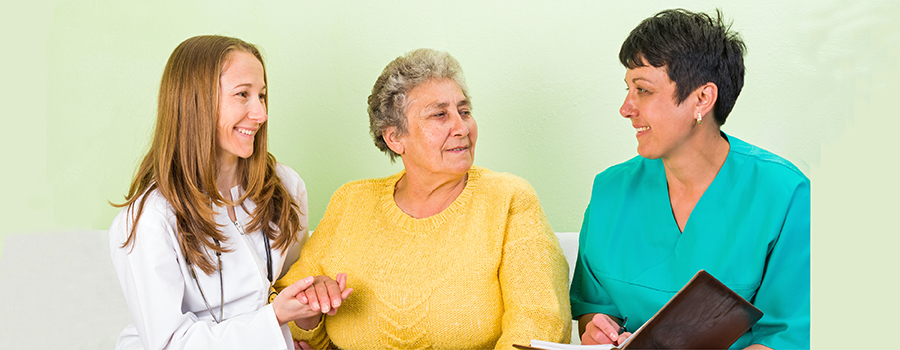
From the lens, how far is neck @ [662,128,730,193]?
65.2 inches

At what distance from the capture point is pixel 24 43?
2.62 m

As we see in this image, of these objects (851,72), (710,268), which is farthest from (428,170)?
(851,72)

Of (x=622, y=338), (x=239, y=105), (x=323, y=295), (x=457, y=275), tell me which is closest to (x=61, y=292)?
(x=239, y=105)

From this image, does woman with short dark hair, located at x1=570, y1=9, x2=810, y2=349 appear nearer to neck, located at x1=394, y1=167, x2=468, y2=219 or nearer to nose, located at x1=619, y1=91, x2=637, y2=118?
nose, located at x1=619, y1=91, x2=637, y2=118

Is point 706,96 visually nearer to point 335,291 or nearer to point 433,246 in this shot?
point 433,246

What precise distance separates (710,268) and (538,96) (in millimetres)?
1057

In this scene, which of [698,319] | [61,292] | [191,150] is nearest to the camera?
[698,319]

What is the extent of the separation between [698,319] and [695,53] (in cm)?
62

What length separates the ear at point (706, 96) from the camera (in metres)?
1.59

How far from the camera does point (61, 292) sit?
7.85 feet

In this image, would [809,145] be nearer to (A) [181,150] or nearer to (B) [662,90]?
(B) [662,90]

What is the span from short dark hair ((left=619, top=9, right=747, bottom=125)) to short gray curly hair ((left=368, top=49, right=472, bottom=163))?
0.54m

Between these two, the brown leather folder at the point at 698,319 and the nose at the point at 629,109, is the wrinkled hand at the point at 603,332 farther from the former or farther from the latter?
the nose at the point at 629,109

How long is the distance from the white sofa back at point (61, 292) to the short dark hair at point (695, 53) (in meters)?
0.81
